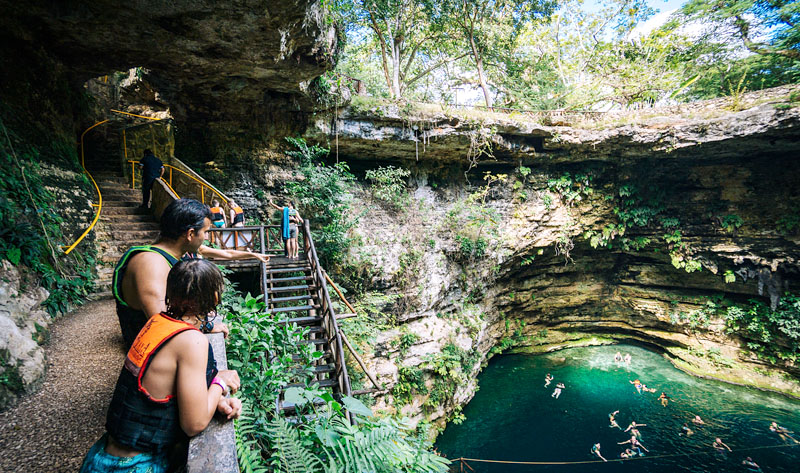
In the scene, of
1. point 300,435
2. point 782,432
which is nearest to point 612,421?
point 782,432

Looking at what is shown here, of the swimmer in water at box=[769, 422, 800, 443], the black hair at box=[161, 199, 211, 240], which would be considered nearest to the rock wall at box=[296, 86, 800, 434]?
the swimmer in water at box=[769, 422, 800, 443]

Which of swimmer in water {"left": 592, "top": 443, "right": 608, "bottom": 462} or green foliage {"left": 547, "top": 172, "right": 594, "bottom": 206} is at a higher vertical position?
green foliage {"left": 547, "top": 172, "right": 594, "bottom": 206}

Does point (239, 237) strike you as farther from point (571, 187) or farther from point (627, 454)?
point (571, 187)

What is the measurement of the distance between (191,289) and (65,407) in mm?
2457

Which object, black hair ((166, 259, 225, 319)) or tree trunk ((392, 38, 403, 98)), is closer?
black hair ((166, 259, 225, 319))

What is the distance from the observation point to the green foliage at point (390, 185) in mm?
9695

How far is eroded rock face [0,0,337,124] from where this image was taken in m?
4.48

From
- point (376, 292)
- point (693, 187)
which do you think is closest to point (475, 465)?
point (376, 292)

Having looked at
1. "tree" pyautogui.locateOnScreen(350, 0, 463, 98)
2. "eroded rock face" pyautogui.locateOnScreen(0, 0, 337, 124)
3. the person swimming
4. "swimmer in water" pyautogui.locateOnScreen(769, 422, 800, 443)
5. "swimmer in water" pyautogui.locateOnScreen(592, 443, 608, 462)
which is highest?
"tree" pyautogui.locateOnScreen(350, 0, 463, 98)

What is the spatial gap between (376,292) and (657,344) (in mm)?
12053

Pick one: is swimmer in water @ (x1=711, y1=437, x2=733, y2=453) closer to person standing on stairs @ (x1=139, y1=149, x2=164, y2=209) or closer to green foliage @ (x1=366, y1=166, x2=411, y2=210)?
green foliage @ (x1=366, y1=166, x2=411, y2=210)

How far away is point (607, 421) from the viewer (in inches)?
343

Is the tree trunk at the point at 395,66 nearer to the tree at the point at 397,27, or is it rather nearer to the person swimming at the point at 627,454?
the tree at the point at 397,27

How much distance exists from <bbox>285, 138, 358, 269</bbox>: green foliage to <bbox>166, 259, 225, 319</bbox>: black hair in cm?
636
